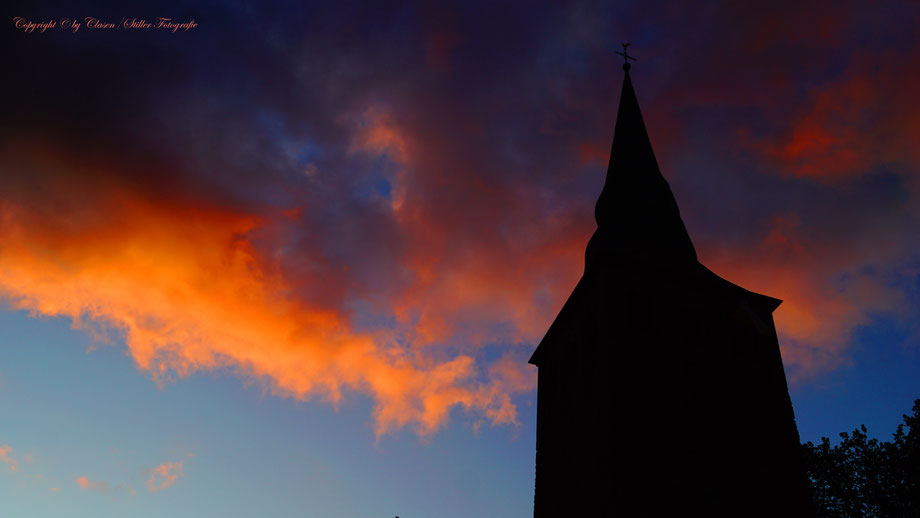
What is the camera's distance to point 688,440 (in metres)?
18.4

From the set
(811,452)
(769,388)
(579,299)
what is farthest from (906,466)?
(579,299)

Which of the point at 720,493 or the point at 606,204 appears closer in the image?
the point at 720,493

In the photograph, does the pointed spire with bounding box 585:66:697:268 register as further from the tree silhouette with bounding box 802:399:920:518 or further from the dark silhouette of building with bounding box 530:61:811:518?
the tree silhouette with bounding box 802:399:920:518

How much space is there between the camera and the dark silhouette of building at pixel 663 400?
17750 mm

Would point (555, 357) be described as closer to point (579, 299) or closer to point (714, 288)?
point (579, 299)

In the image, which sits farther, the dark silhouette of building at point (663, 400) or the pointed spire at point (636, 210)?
the pointed spire at point (636, 210)

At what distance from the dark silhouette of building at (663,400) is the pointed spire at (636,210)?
0.16m

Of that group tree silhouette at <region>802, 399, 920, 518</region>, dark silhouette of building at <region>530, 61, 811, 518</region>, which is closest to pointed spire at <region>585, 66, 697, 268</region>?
dark silhouette of building at <region>530, 61, 811, 518</region>

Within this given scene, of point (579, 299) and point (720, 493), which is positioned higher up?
point (579, 299)

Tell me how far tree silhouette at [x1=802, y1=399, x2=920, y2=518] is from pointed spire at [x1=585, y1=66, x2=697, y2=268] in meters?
11.5

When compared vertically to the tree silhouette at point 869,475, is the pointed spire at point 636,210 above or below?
above

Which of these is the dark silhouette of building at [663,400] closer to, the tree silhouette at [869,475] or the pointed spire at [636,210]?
the pointed spire at [636,210]

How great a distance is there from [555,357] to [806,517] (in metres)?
10.4

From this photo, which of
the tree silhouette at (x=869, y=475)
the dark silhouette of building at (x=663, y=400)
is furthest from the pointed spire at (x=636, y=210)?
the tree silhouette at (x=869, y=475)
